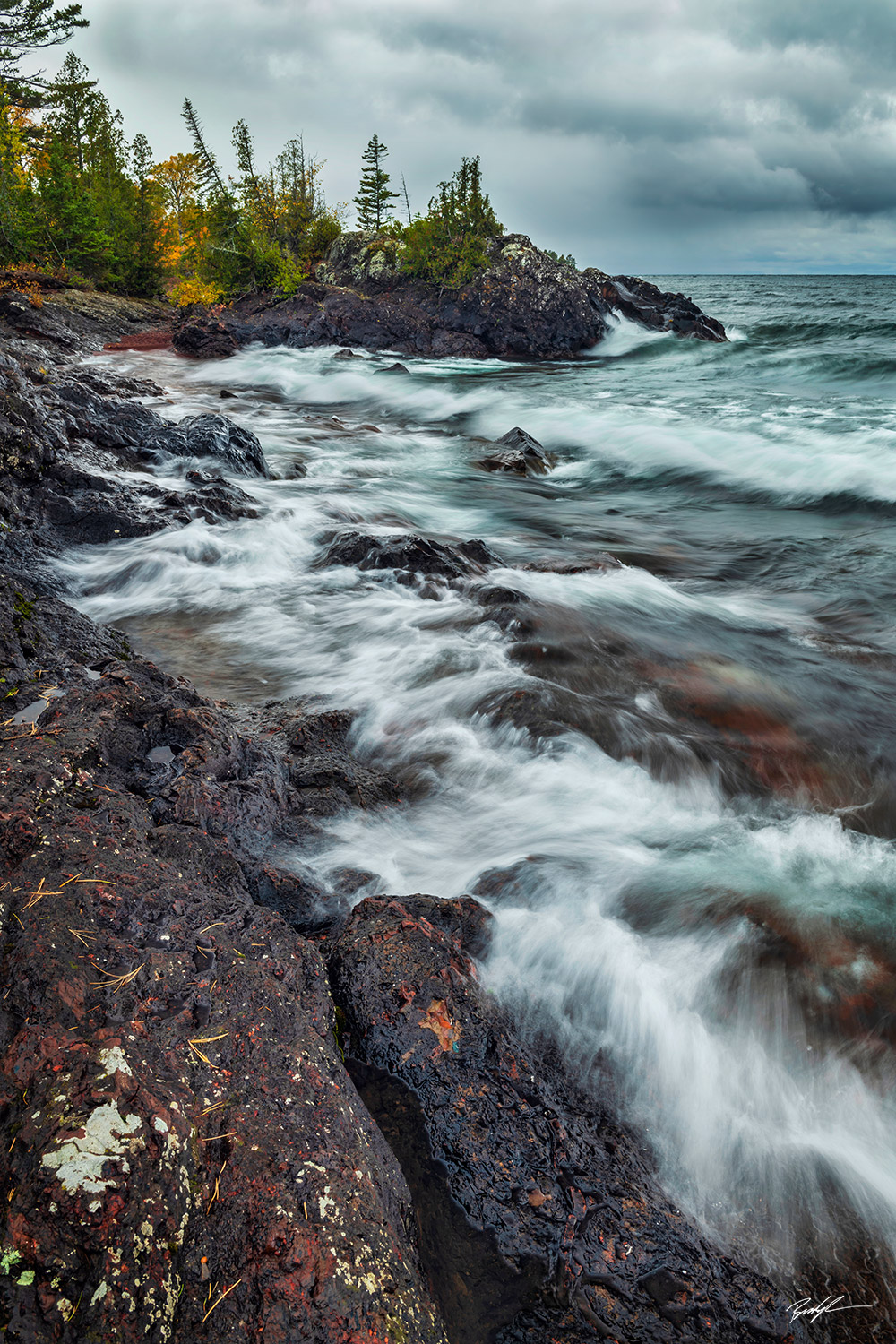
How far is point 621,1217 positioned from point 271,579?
638 cm

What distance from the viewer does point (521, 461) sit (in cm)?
1328

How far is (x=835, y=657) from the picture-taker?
6430 mm

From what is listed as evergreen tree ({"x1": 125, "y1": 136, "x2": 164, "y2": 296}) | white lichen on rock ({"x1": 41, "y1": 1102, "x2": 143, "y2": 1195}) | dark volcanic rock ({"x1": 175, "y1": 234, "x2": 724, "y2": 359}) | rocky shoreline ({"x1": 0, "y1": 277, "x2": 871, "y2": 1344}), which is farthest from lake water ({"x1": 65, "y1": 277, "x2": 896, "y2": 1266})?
evergreen tree ({"x1": 125, "y1": 136, "x2": 164, "y2": 296})

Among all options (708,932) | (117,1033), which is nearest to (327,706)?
(708,932)

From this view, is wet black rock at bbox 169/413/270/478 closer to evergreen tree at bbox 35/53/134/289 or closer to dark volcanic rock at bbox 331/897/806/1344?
dark volcanic rock at bbox 331/897/806/1344

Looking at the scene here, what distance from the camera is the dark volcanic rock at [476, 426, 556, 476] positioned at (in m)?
13.2

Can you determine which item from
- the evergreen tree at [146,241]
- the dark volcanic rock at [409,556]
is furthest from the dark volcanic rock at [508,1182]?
the evergreen tree at [146,241]

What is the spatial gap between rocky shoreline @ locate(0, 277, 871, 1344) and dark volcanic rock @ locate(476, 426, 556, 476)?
10816mm

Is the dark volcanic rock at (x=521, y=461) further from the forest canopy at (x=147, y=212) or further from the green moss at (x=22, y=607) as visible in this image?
the forest canopy at (x=147, y=212)

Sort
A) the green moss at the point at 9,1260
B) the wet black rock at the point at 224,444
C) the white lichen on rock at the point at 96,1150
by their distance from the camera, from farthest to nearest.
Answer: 1. the wet black rock at the point at 224,444
2. the white lichen on rock at the point at 96,1150
3. the green moss at the point at 9,1260

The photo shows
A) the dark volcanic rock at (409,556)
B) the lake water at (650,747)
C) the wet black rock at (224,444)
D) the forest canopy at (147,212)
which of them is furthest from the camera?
the forest canopy at (147,212)

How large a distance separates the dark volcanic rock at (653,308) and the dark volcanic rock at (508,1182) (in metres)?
35.8

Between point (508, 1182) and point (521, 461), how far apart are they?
41.1ft

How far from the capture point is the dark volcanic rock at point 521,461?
1323 cm
